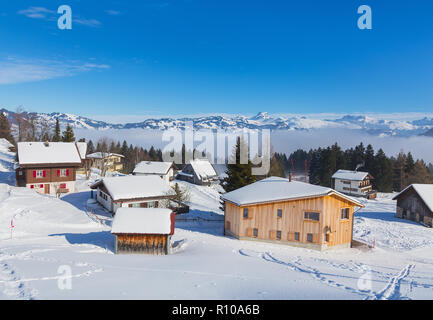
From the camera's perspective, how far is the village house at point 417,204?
133 feet

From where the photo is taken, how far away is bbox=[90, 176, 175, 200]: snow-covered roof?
3431 centimetres

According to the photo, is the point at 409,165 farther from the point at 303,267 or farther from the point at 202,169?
the point at 303,267

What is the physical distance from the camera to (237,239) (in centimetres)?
2697

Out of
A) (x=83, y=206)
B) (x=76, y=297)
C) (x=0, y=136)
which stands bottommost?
(x=83, y=206)

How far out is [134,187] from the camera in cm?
3644

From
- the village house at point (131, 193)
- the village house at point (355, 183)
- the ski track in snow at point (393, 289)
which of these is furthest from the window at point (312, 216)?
the village house at point (355, 183)

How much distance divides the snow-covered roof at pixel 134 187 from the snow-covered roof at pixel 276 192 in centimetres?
1186

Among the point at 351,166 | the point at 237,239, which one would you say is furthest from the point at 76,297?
the point at 351,166

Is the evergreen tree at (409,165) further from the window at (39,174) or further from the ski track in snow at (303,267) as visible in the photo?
the window at (39,174)

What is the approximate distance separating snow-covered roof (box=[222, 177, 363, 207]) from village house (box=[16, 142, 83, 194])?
27389 millimetres
